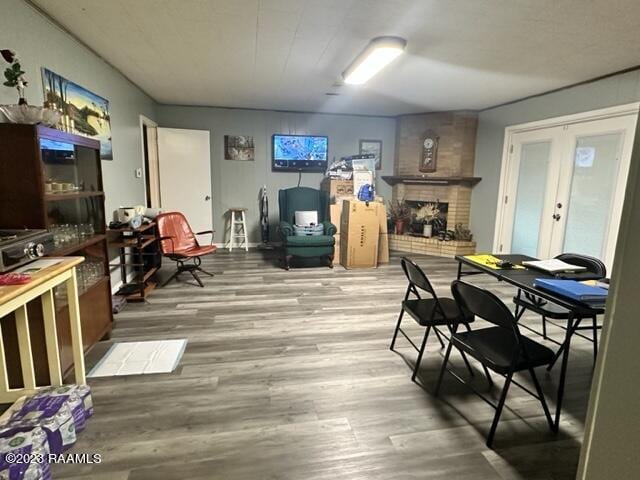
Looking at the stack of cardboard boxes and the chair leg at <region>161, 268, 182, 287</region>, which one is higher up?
the stack of cardboard boxes

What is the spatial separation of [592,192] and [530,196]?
2.88ft

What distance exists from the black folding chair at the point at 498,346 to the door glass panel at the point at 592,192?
2736 millimetres

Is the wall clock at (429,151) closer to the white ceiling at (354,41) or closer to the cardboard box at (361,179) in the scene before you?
the cardboard box at (361,179)

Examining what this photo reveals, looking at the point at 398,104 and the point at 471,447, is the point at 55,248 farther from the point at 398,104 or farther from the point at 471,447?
the point at 398,104

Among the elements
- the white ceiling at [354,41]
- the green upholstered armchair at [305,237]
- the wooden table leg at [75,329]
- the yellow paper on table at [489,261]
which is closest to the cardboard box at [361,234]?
the green upholstered armchair at [305,237]

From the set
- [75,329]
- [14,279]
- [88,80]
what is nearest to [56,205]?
[75,329]

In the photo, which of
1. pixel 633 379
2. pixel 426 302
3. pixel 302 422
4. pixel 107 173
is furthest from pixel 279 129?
pixel 633 379

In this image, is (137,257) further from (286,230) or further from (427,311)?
(427,311)

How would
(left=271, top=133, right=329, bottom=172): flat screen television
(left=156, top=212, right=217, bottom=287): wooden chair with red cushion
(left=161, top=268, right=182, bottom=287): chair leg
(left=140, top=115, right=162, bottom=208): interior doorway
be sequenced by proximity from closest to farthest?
(left=156, top=212, right=217, bottom=287): wooden chair with red cushion < (left=161, top=268, right=182, bottom=287): chair leg < (left=140, top=115, right=162, bottom=208): interior doorway < (left=271, top=133, right=329, bottom=172): flat screen television

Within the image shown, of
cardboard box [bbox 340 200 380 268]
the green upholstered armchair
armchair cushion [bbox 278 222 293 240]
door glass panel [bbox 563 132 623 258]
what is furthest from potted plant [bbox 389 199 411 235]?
door glass panel [bbox 563 132 623 258]

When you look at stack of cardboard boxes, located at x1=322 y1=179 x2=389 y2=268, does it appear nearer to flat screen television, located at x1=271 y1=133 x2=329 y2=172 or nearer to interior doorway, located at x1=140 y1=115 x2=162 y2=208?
flat screen television, located at x1=271 y1=133 x2=329 y2=172

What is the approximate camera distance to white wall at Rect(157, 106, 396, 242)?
5719 millimetres

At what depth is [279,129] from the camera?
5930 millimetres

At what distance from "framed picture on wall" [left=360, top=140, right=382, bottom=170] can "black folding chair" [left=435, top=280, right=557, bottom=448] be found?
15.5 ft
